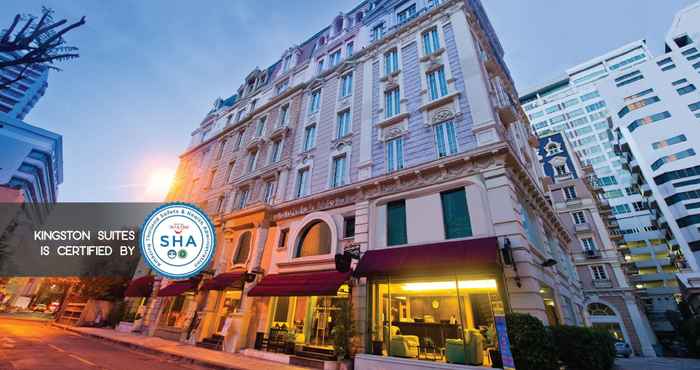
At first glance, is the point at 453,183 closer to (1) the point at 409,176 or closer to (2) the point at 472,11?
(1) the point at 409,176

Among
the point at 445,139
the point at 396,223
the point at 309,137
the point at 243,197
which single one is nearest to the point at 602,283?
the point at 445,139

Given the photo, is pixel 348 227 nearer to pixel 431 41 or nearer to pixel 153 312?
pixel 431 41

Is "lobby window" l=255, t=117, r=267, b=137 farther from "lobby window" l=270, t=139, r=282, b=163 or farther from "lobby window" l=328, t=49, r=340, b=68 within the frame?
"lobby window" l=328, t=49, r=340, b=68

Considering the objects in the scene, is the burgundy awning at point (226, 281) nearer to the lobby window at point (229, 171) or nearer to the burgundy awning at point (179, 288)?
the burgundy awning at point (179, 288)

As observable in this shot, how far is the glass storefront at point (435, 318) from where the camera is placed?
812 centimetres

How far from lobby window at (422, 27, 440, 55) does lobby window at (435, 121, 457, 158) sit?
5655mm

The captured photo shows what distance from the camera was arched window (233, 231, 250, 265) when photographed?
15.9 metres

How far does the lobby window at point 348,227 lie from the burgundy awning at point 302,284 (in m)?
1.85

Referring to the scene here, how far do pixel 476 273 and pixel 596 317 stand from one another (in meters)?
29.9

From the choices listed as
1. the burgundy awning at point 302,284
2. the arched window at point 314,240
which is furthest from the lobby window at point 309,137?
the burgundy awning at point 302,284

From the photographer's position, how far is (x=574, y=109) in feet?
242

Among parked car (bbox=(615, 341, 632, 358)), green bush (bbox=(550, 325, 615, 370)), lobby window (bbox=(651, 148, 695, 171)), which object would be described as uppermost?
lobby window (bbox=(651, 148, 695, 171))

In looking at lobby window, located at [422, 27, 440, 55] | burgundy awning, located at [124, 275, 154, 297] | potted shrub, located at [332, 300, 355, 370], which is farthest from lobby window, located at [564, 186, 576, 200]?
burgundy awning, located at [124, 275, 154, 297]

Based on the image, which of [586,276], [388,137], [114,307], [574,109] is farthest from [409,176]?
[574,109]
